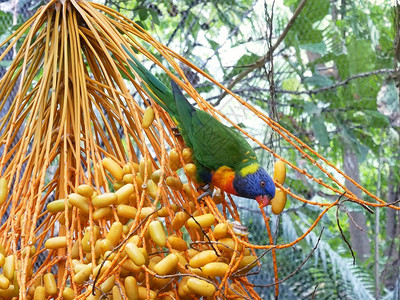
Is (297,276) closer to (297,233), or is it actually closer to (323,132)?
(297,233)

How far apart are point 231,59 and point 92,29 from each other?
1177 mm

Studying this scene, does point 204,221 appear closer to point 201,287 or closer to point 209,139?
point 201,287

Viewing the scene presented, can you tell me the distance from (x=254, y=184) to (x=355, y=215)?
1.59 metres

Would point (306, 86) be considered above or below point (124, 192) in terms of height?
below

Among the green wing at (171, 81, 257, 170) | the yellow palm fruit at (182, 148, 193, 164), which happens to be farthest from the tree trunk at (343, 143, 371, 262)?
the yellow palm fruit at (182, 148, 193, 164)

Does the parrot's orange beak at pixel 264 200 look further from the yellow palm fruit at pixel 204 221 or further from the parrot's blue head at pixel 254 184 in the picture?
the yellow palm fruit at pixel 204 221

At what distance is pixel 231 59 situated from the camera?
1831 millimetres

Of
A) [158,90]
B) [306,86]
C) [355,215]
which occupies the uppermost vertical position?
[158,90]

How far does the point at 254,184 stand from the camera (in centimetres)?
74

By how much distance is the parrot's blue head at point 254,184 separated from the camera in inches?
28.0

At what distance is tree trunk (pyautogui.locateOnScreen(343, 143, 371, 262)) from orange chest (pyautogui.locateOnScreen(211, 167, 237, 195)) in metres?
1.19

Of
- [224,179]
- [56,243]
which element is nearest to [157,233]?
[56,243]

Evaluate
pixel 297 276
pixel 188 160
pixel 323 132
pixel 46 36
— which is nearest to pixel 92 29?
pixel 46 36

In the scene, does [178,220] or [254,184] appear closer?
[178,220]
